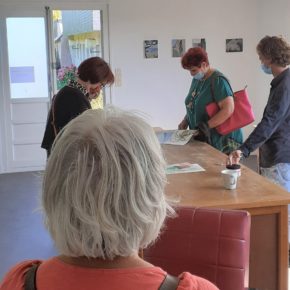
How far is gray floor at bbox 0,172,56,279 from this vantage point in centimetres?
344

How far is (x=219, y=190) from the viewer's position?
2189 millimetres

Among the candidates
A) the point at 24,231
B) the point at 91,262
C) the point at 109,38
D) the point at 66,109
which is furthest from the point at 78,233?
the point at 109,38

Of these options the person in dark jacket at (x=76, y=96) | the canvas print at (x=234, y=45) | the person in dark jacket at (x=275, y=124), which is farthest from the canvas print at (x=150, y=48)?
the person in dark jacket at (x=275, y=124)

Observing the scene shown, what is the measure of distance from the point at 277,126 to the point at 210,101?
23.6 inches

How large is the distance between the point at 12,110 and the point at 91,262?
5370 mm

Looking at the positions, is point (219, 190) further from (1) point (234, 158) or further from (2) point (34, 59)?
(2) point (34, 59)

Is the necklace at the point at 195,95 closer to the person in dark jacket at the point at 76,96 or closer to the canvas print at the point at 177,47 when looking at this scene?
the person in dark jacket at the point at 76,96

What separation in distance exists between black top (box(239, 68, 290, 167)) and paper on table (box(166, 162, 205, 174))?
29cm

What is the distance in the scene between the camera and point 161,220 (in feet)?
3.12

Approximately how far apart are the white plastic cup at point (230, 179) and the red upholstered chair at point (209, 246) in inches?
25.1

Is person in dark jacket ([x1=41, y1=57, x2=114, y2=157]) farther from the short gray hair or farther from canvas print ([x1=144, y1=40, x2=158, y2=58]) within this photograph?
canvas print ([x1=144, y1=40, x2=158, y2=58])

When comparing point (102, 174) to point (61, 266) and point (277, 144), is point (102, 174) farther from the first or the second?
point (277, 144)

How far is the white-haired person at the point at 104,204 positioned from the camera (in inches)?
34.6

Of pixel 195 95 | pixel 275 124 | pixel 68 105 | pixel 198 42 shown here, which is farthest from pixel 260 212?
pixel 198 42
